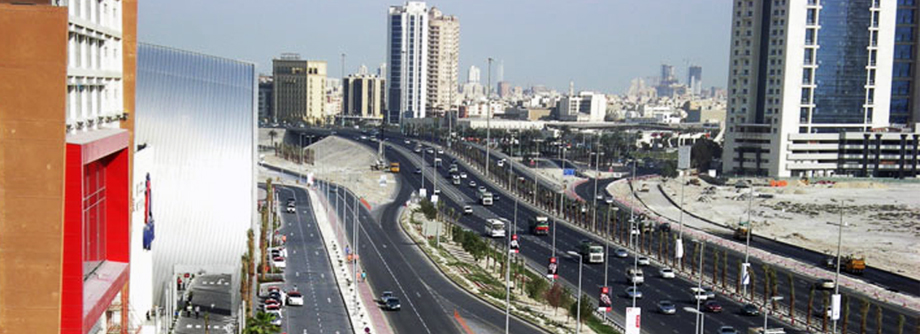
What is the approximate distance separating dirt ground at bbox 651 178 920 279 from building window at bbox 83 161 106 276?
67849 millimetres

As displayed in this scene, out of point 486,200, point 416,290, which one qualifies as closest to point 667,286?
point 416,290

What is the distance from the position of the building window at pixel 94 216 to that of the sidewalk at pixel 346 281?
25767 mm

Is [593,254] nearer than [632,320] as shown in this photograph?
No

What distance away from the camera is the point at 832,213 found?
123 m

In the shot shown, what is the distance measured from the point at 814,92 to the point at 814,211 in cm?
3149

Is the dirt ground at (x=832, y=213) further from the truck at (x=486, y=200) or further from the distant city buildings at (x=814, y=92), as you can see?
the truck at (x=486, y=200)

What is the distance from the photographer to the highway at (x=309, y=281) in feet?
185

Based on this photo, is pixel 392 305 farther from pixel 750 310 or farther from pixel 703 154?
pixel 703 154

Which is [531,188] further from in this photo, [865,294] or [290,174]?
[865,294]

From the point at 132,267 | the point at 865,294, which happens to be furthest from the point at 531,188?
the point at 132,267

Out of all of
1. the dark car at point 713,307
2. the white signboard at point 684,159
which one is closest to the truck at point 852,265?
the dark car at point 713,307

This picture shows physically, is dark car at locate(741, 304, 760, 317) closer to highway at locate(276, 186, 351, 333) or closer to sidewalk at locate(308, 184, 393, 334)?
sidewalk at locate(308, 184, 393, 334)

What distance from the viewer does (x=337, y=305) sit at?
62.2m

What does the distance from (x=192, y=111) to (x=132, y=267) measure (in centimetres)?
3336
